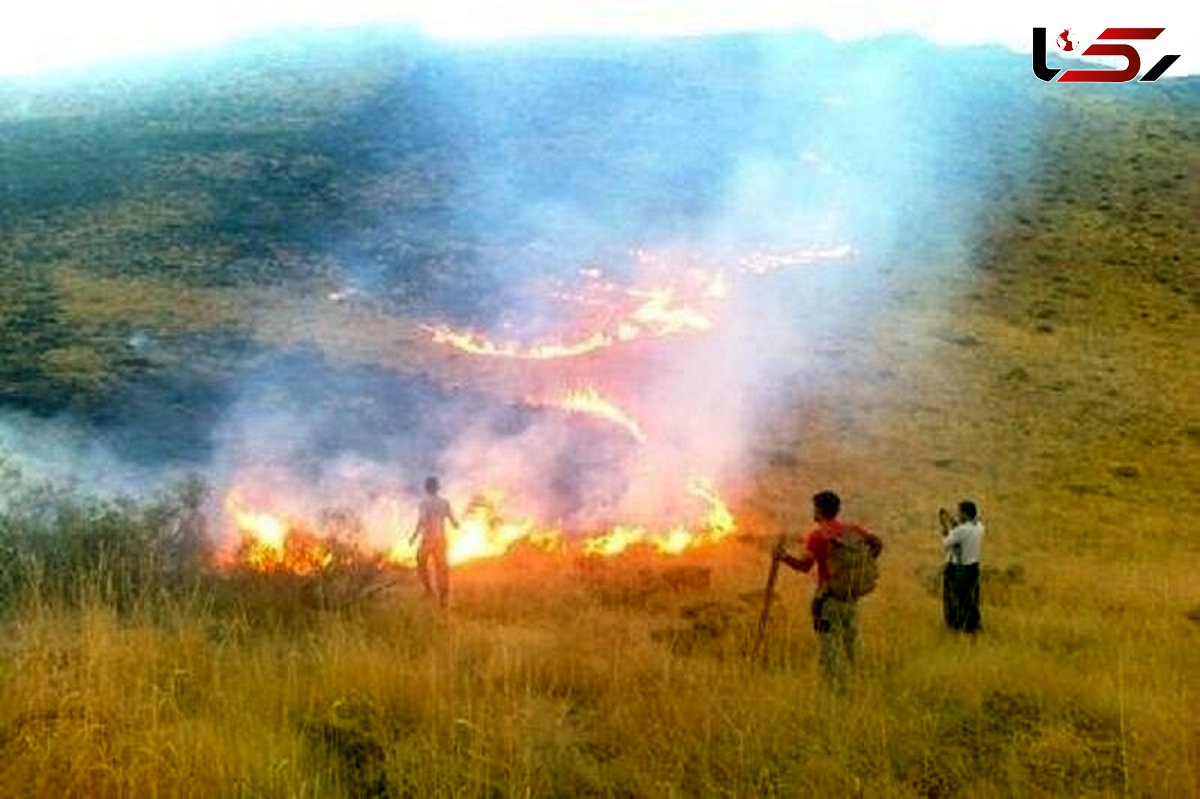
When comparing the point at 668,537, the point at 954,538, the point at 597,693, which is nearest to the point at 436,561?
the point at 954,538

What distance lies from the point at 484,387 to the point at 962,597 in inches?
826

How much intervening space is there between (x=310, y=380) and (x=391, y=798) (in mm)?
26317

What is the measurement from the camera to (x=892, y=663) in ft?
31.4

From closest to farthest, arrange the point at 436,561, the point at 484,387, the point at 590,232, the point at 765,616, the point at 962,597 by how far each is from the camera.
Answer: the point at 765,616
the point at 962,597
the point at 436,561
the point at 484,387
the point at 590,232

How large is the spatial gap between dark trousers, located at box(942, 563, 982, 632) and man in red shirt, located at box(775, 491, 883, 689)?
4.21m

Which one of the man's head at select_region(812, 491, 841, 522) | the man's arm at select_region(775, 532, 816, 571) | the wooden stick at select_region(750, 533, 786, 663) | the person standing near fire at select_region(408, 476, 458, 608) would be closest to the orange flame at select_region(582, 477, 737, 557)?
the person standing near fire at select_region(408, 476, 458, 608)

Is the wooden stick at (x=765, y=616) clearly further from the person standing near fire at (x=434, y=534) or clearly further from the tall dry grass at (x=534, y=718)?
the person standing near fire at (x=434, y=534)

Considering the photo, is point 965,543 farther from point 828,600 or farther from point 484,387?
point 484,387

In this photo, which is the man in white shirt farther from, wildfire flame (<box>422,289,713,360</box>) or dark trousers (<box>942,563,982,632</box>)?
wildfire flame (<box>422,289,713,360</box>)

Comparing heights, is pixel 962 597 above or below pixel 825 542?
below

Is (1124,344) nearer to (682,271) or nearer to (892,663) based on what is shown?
(682,271)

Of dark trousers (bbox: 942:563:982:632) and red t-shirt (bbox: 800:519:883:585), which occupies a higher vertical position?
red t-shirt (bbox: 800:519:883:585)

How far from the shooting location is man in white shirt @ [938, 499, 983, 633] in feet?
42.5

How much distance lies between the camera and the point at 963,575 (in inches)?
511
